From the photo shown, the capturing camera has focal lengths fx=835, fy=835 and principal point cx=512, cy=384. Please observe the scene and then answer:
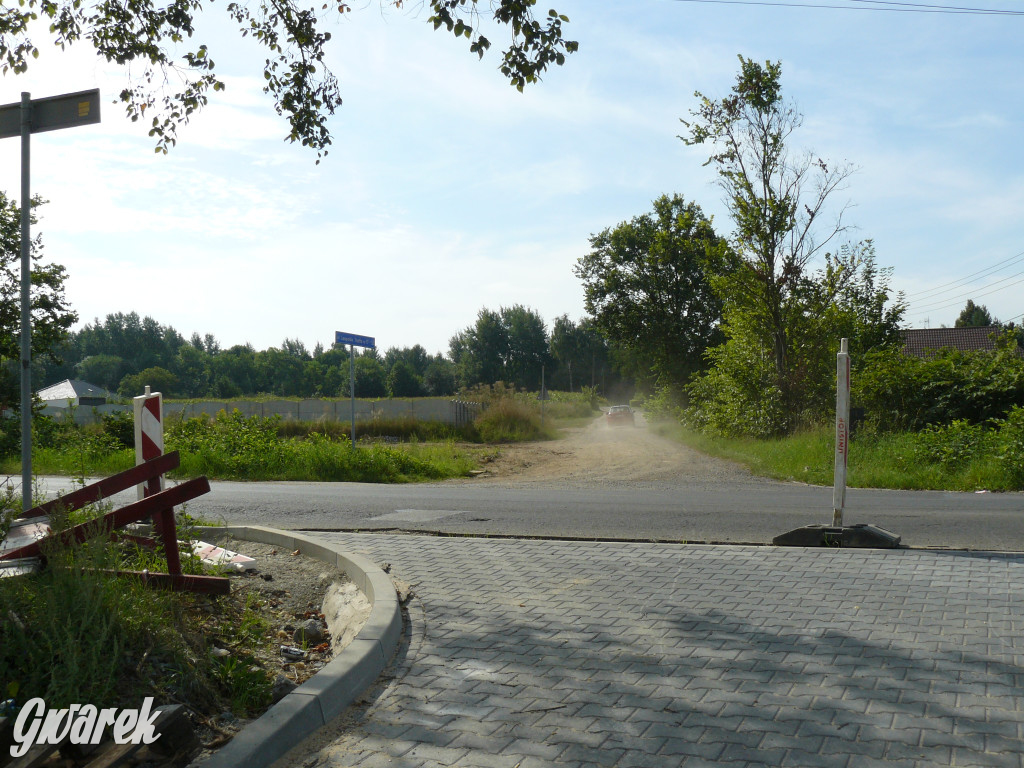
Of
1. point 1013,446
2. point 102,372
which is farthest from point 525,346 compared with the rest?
point 1013,446

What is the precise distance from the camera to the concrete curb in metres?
3.16

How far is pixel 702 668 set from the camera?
419cm

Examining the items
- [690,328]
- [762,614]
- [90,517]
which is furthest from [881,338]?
[90,517]

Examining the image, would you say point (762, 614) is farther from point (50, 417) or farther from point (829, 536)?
point (50, 417)

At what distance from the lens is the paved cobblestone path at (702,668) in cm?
329

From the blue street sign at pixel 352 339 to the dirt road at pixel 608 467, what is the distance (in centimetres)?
417

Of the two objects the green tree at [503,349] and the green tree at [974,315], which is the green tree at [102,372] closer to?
the green tree at [503,349]

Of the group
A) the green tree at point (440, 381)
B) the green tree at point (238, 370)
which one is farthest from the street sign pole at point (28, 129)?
the green tree at point (238, 370)

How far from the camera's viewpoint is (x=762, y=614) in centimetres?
520

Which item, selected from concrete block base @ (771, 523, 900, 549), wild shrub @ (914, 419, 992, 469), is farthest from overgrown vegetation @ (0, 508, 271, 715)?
wild shrub @ (914, 419, 992, 469)

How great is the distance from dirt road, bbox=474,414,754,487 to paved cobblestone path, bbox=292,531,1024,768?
9802 mm

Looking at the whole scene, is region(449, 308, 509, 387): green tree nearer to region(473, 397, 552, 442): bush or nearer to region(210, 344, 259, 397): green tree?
region(210, 344, 259, 397): green tree

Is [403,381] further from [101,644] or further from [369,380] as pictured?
[101,644]

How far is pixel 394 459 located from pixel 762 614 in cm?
1486
